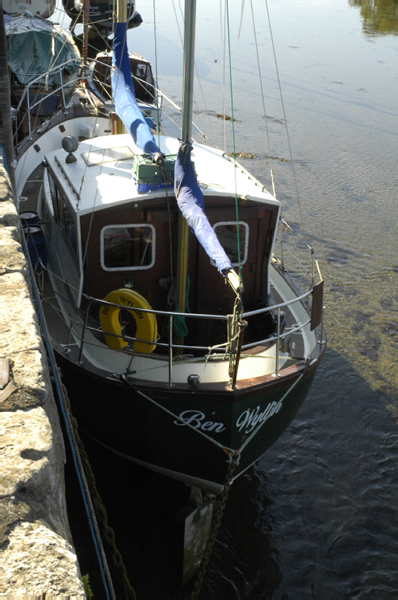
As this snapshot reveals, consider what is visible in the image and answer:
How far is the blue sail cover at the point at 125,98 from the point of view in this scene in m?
7.05

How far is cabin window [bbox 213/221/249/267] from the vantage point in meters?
6.75

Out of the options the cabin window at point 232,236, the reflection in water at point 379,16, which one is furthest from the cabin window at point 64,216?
the reflection in water at point 379,16

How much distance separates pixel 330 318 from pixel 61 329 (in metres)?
6.56

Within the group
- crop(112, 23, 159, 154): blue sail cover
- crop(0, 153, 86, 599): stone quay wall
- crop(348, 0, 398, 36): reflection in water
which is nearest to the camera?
crop(0, 153, 86, 599): stone quay wall

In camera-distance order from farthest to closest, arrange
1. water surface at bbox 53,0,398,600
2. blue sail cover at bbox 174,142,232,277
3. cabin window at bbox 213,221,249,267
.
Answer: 1. cabin window at bbox 213,221,249,267
2. water surface at bbox 53,0,398,600
3. blue sail cover at bbox 174,142,232,277

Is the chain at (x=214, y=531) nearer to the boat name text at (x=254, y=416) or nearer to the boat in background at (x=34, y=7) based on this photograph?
the boat name text at (x=254, y=416)

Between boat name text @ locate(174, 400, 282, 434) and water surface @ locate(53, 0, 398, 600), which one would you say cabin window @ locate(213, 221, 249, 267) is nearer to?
boat name text @ locate(174, 400, 282, 434)

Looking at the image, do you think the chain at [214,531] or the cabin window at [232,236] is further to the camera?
the cabin window at [232,236]

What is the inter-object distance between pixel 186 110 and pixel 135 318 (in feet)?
7.93

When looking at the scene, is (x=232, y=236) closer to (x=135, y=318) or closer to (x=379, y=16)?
(x=135, y=318)

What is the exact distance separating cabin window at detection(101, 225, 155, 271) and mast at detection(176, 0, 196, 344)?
18.3 inches

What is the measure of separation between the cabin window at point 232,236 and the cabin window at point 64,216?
1838 millimetres

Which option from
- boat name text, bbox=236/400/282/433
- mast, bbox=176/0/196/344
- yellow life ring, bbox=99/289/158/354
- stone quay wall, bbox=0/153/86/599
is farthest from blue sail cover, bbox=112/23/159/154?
stone quay wall, bbox=0/153/86/599

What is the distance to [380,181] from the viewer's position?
1944 cm
